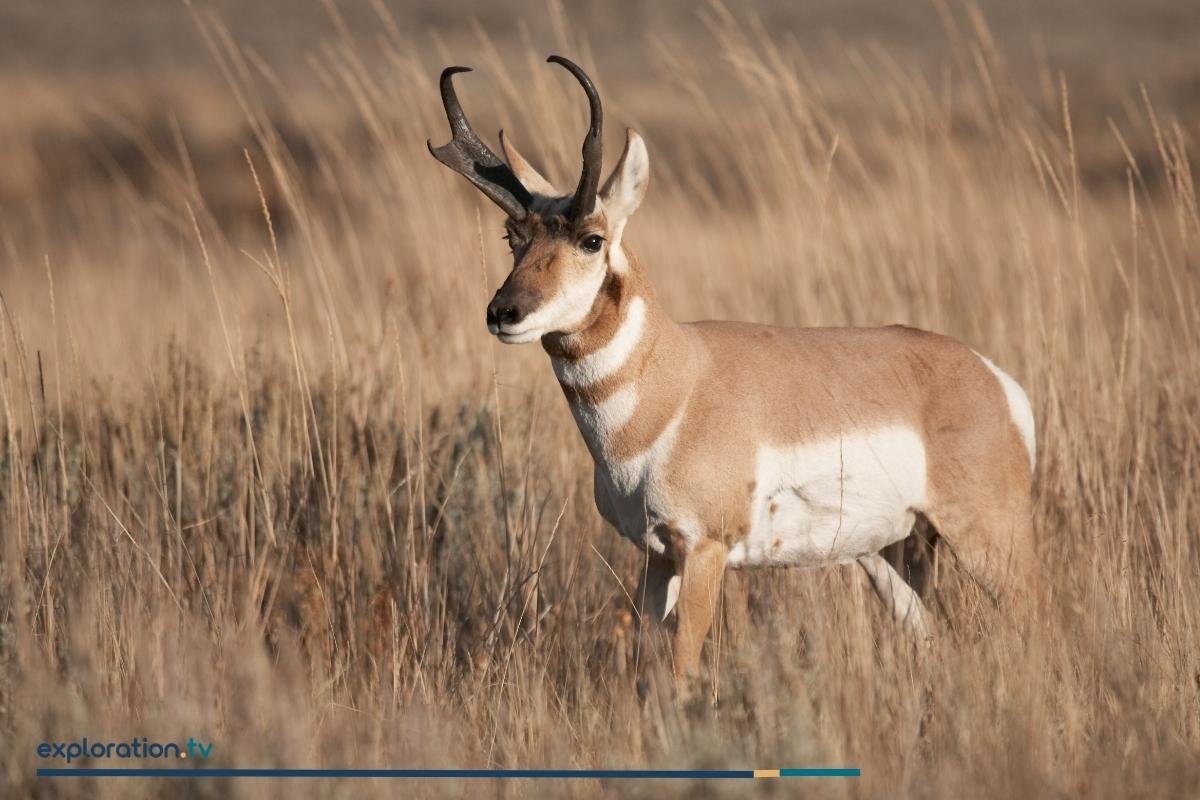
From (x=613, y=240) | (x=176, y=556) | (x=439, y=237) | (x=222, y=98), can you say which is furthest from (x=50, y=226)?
Result: (x=613, y=240)

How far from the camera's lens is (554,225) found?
3.98 metres

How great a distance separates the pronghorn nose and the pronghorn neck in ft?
1.10

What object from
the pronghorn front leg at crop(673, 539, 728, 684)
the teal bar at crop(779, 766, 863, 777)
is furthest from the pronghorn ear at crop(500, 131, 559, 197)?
the teal bar at crop(779, 766, 863, 777)

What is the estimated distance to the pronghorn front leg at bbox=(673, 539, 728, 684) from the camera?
157 inches

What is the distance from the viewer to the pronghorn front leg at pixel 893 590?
15.9 feet

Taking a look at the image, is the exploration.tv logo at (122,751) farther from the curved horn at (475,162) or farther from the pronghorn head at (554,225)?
the curved horn at (475,162)

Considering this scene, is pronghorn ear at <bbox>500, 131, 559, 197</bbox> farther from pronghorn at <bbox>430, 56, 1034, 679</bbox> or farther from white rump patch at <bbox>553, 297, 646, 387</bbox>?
white rump patch at <bbox>553, 297, 646, 387</bbox>

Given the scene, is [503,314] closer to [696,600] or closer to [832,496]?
[696,600]

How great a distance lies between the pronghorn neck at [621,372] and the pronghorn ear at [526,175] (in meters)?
0.36

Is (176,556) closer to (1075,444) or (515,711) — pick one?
(515,711)

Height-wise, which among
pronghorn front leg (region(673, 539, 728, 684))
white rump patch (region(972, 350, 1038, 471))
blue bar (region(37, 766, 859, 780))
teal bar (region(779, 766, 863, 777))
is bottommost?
teal bar (region(779, 766, 863, 777))

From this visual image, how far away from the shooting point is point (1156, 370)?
6.34 meters

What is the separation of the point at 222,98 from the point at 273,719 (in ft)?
75.1

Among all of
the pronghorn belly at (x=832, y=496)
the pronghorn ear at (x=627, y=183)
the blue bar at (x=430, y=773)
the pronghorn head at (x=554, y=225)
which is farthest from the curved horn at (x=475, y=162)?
the blue bar at (x=430, y=773)
